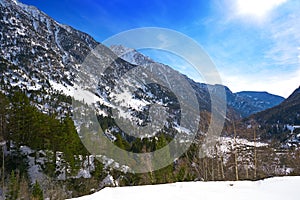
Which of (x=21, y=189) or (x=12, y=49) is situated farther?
(x=12, y=49)

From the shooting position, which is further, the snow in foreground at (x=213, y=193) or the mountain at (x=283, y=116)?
the mountain at (x=283, y=116)

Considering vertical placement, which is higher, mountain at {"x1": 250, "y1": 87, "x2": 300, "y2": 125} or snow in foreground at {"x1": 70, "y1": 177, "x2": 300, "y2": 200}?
mountain at {"x1": 250, "y1": 87, "x2": 300, "y2": 125}

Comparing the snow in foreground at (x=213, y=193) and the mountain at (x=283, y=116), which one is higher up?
the mountain at (x=283, y=116)

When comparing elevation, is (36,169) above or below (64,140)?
below

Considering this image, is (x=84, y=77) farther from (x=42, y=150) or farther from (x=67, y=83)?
(x=42, y=150)

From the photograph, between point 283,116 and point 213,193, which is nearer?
point 213,193

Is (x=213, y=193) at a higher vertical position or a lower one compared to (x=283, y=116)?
lower

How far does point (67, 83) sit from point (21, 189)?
14402cm

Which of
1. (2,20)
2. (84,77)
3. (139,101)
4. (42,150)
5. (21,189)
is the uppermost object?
(2,20)

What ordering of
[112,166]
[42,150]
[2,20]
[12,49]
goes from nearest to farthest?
1. [42,150]
2. [112,166]
3. [12,49]
4. [2,20]

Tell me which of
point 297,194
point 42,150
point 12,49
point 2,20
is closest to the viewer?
point 297,194

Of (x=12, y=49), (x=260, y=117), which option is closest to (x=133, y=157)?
(x=12, y=49)

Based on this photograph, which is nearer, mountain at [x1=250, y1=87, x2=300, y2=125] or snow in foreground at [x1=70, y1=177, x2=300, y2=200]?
snow in foreground at [x1=70, y1=177, x2=300, y2=200]

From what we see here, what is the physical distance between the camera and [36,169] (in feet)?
108
